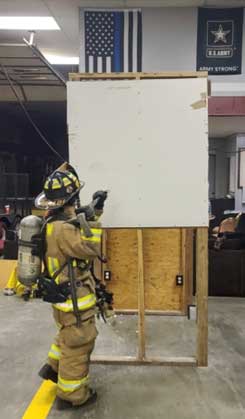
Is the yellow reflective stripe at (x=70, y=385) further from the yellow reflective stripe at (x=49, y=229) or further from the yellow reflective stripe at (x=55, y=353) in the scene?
the yellow reflective stripe at (x=49, y=229)

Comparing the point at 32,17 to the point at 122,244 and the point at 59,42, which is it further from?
the point at 122,244

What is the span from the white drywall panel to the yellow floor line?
1.32 m

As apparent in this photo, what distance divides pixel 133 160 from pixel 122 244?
5.94 feet

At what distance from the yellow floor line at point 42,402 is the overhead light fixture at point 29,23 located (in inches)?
171

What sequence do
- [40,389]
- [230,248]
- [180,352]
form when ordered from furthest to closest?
1. [230,248]
2. [180,352]
3. [40,389]

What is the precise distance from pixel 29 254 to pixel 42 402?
1.07m

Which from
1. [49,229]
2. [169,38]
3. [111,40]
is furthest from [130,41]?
[49,229]

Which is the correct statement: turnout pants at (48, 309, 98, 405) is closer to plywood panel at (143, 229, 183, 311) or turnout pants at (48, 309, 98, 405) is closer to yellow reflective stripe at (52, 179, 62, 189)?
yellow reflective stripe at (52, 179, 62, 189)

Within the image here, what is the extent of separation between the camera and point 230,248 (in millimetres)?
5676

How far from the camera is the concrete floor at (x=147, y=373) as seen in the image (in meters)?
2.76

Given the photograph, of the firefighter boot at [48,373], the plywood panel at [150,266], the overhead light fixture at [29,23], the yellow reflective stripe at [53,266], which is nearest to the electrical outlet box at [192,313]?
the plywood panel at [150,266]

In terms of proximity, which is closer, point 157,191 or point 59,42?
point 157,191

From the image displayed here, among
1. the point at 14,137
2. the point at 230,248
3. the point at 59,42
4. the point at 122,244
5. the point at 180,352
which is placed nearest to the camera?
the point at 180,352

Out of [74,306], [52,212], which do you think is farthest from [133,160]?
[74,306]
